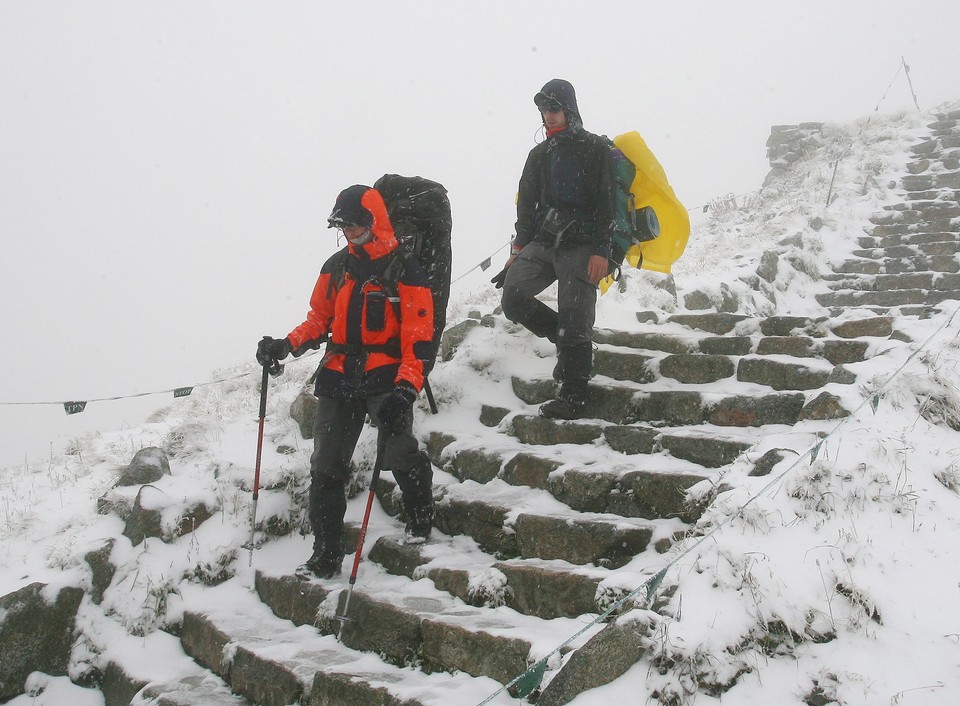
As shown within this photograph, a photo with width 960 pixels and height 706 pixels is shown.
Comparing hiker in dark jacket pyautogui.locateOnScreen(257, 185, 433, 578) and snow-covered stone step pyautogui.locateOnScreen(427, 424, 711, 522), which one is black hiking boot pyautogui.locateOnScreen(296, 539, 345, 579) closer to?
hiker in dark jacket pyautogui.locateOnScreen(257, 185, 433, 578)

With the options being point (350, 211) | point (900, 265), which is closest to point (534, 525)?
point (350, 211)

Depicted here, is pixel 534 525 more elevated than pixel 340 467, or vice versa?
pixel 340 467

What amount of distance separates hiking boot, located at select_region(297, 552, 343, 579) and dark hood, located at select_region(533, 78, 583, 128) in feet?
11.7

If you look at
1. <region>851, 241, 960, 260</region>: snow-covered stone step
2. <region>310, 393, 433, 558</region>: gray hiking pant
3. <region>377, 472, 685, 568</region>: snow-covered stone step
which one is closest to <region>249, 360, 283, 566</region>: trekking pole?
<region>310, 393, 433, 558</region>: gray hiking pant

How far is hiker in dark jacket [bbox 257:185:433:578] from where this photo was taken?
14.8 ft

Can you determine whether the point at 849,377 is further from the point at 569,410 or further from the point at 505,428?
the point at 505,428

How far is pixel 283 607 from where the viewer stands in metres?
4.54

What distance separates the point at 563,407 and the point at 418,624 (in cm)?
213

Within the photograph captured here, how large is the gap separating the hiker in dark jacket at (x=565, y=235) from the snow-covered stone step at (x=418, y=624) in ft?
6.00

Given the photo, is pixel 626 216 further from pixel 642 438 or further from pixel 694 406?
pixel 642 438

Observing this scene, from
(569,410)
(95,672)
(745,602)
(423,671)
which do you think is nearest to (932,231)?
(569,410)

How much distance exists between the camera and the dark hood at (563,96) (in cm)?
541

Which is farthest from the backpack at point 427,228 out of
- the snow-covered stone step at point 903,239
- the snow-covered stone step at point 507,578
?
the snow-covered stone step at point 903,239

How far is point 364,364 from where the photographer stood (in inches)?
180
